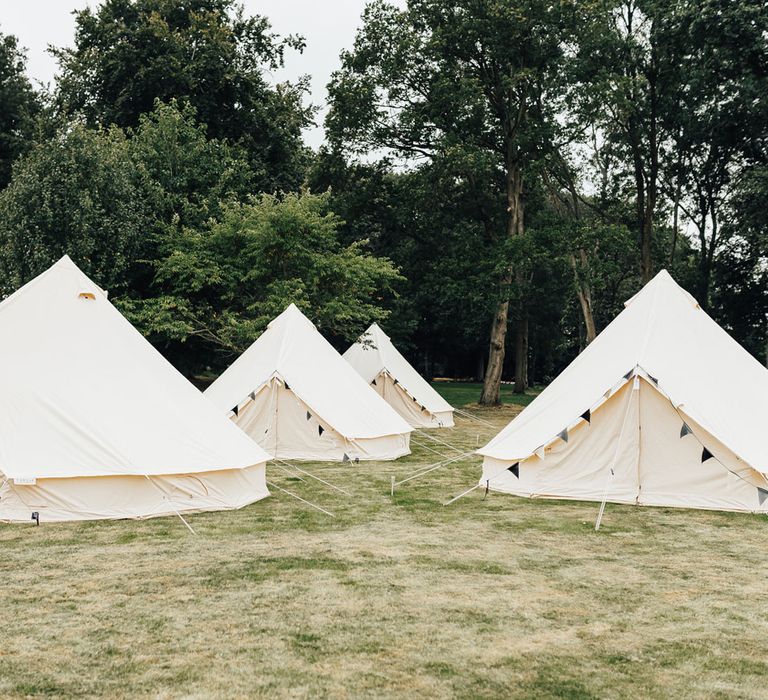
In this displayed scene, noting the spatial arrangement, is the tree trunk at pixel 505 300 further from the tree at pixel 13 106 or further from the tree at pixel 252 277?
the tree at pixel 13 106

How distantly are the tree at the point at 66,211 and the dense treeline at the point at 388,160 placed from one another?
0.18ft

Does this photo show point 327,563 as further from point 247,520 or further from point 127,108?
point 127,108

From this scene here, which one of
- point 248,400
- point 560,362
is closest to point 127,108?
point 248,400

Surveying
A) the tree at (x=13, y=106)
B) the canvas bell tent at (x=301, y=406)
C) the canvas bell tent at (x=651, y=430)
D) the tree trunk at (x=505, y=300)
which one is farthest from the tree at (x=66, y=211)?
the canvas bell tent at (x=651, y=430)

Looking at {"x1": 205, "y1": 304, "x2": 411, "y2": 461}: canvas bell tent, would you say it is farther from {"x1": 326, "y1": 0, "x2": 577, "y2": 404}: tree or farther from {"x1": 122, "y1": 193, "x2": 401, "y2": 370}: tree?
{"x1": 326, "y1": 0, "x2": 577, "y2": 404}: tree

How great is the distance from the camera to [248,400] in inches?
556

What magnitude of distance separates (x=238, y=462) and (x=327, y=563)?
9.61ft

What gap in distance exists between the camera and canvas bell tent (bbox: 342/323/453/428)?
2123cm

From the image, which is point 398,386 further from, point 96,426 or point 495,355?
point 96,426

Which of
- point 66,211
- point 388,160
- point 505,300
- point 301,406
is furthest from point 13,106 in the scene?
point 301,406

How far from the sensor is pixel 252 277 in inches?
790

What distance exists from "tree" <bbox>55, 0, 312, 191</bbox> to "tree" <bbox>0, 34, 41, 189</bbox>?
2.12m

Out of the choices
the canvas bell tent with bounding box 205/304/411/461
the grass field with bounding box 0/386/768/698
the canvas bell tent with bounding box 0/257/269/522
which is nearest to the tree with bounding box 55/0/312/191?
the canvas bell tent with bounding box 205/304/411/461

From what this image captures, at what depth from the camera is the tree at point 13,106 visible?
2608cm
